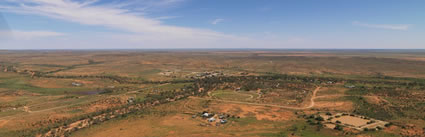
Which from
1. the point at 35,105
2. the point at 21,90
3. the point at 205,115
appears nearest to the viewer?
the point at 205,115

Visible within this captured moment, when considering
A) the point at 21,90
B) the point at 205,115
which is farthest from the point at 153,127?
the point at 21,90

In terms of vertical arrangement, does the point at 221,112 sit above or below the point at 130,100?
above

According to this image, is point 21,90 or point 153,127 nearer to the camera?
point 153,127

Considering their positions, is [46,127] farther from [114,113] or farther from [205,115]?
[205,115]

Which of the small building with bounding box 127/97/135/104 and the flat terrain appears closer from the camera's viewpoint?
the flat terrain

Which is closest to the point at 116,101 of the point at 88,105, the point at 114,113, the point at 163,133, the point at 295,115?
the point at 88,105

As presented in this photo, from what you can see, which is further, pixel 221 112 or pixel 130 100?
pixel 130 100

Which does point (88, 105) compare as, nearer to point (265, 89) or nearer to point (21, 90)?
point (21, 90)

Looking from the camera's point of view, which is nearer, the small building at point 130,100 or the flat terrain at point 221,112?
the flat terrain at point 221,112

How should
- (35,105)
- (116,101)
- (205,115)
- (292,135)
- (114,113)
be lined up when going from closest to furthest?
(292,135), (205,115), (114,113), (35,105), (116,101)
